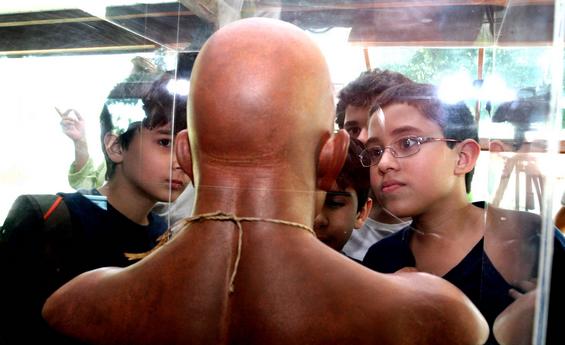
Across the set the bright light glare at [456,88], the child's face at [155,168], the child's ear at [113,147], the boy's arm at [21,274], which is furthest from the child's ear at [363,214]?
the boy's arm at [21,274]

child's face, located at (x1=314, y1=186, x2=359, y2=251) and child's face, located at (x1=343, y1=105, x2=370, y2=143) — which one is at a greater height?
child's face, located at (x1=343, y1=105, x2=370, y2=143)

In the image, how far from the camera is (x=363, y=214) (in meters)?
0.96

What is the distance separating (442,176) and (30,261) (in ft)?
2.79

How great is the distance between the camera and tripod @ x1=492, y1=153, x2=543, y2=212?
3.03 feet

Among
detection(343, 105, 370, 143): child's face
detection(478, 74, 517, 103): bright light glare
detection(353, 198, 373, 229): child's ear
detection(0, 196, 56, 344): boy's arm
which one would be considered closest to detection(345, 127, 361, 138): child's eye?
detection(343, 105, 370, 143): child's face

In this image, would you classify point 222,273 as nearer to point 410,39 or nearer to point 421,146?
point 421,146

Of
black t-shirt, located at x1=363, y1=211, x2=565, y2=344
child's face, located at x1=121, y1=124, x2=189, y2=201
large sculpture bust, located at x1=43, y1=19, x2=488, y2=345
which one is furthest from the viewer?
child's face, located at x1=121, y1=124, x2=189, y2=201

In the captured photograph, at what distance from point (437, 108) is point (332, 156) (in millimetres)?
215

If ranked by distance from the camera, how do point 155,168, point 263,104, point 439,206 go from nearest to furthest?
1. point 263,104
2. point 439,206
3. point 155,168

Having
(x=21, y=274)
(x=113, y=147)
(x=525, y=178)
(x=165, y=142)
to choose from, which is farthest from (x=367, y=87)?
(x=21, y=274)

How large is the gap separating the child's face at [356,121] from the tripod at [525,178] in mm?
263

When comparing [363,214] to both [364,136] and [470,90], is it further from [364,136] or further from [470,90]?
[470,90]

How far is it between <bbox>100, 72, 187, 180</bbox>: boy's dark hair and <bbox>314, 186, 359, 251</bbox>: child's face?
1.15ft

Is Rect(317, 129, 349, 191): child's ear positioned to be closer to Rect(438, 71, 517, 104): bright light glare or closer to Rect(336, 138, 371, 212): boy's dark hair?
Rect(336, 138, 371, 212): boy's dark hair
